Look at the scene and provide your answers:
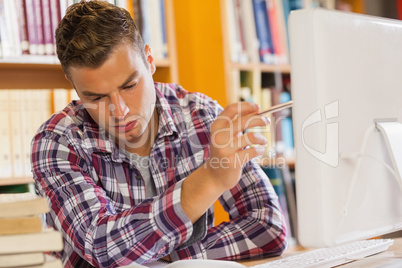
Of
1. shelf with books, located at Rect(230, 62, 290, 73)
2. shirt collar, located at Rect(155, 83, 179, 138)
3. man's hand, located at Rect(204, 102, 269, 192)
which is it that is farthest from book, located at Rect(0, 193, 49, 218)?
shelf with books, located at Rect(230, 62, 290, 73)

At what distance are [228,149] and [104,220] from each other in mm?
338

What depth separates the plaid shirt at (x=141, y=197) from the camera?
3.52ft

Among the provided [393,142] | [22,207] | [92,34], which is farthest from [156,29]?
[22,207]

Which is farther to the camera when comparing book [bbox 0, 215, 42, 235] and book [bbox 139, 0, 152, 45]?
book [bbox 139, 0, 152, 45]

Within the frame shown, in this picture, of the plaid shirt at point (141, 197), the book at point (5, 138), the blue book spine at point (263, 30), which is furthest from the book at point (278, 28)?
the book at point (5, 138)

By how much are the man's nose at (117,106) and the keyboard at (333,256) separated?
0.50 meters

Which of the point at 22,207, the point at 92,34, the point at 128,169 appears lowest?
the point at 128,169

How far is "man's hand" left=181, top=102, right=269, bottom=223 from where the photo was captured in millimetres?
904

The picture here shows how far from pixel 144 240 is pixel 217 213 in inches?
45.0

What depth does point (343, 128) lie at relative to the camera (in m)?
0.83

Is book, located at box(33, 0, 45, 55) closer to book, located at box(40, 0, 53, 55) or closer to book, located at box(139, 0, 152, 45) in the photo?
book, located at box(40, 0, 53, 55)

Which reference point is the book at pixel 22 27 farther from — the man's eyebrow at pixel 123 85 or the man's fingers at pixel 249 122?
the man's fingers at pixel 249 122

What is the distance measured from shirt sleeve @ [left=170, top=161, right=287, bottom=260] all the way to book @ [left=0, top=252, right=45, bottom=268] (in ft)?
1.84

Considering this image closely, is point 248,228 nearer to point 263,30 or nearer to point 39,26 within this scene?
point 39,26
